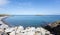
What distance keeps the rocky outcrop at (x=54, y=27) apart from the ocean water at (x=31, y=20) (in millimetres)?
45

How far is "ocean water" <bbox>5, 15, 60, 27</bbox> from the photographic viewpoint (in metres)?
1.41

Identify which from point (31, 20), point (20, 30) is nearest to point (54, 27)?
point (31, 20)

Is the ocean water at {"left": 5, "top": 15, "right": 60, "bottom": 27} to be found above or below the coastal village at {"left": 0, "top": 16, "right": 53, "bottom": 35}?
above

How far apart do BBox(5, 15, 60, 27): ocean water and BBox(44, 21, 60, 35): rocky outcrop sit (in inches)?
1.8

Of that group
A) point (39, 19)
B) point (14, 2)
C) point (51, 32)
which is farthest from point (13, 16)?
point (51, 32)

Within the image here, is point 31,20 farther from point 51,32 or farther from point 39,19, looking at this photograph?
point 51,32

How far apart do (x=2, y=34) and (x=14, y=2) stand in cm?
48

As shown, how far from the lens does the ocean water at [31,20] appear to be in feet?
4.64

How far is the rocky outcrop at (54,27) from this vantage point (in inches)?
55.5

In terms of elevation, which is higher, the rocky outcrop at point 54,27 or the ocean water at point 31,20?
the ocean water at point 31,20

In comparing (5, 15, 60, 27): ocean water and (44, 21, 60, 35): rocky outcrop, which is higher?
(5, 15, 60, 27): ocean water

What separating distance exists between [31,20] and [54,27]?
34 centimetres

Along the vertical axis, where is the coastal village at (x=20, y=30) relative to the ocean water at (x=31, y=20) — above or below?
below

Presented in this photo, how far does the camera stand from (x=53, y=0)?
4.71ft
